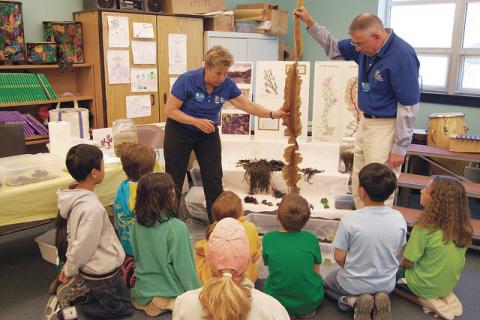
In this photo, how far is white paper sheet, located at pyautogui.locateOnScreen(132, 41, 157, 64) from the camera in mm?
4266

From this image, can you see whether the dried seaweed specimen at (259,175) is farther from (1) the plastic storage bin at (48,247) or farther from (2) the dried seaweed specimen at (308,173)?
(1) the plastic storage bin at (48,247)

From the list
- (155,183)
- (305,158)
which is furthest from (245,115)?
(155,183)

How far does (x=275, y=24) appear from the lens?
532cm

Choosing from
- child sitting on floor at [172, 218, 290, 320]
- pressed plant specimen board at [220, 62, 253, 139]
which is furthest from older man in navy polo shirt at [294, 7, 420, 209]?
child sitting on floor at [172, 218, 290, 320]

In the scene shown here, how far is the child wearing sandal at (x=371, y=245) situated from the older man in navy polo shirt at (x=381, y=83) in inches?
21.7

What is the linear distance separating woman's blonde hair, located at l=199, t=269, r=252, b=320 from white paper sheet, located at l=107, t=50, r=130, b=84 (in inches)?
128

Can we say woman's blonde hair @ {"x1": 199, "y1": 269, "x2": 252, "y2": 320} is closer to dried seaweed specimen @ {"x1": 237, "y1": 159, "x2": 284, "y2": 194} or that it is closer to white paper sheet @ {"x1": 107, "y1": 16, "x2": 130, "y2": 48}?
dried seaweed specimen @ {"x1": 237, "y1": 159, "x2": 284, "y2": 194}

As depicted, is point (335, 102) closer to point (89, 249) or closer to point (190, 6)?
point (190, 6)

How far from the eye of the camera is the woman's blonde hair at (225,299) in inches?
48.9

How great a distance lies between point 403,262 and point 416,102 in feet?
3.02

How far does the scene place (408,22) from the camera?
5.35m

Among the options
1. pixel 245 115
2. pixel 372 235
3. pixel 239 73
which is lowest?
pixel 372 235

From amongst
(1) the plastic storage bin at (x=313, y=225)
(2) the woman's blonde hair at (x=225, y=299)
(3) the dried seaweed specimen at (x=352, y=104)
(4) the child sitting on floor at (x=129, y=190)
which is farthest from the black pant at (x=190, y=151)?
(2) the woman's blonde hair at (x=225, y=299)

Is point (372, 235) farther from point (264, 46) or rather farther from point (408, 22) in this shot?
point (408, 22)
